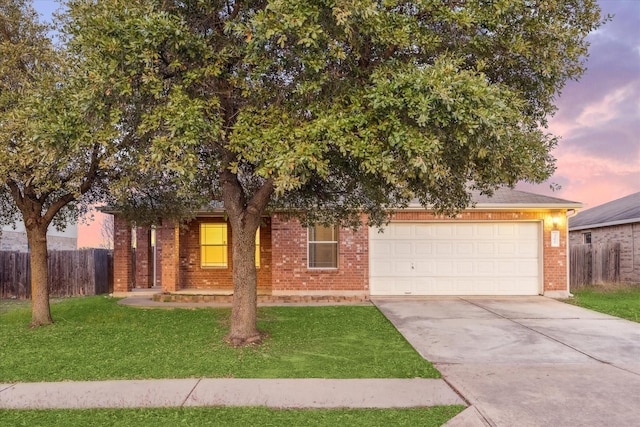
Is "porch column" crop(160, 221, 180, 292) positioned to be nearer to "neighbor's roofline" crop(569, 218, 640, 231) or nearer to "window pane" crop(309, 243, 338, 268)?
"window pane" crop(309, 243, 338, 268)

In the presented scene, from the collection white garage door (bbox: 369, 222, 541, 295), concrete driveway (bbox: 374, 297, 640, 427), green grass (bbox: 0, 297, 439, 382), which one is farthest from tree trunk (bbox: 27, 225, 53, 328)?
white garage door (bbox: 369, 222, 541, 295)

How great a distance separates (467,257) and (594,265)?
6769 mm

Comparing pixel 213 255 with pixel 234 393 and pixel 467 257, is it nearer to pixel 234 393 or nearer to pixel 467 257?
pixel 467 257

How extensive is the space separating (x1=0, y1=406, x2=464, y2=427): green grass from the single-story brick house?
8783mm

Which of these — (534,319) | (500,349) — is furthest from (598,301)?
(500,349)

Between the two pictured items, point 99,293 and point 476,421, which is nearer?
point 476,421

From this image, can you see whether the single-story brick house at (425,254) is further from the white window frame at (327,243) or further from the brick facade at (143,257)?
the brick facade at (143,257)

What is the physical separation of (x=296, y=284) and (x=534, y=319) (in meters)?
6.45

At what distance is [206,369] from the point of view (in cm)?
644

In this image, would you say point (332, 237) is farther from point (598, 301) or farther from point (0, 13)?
point (0, 13)

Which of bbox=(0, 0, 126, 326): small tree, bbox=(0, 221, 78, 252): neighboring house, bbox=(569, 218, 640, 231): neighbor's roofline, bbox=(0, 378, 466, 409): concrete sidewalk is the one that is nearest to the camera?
bbox=(0, 378, 466, 409): concrete sidewalk

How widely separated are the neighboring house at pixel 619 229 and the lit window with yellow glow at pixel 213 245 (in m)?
14.7

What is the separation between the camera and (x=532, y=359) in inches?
280

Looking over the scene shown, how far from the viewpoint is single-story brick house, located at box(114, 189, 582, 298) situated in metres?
13.9
